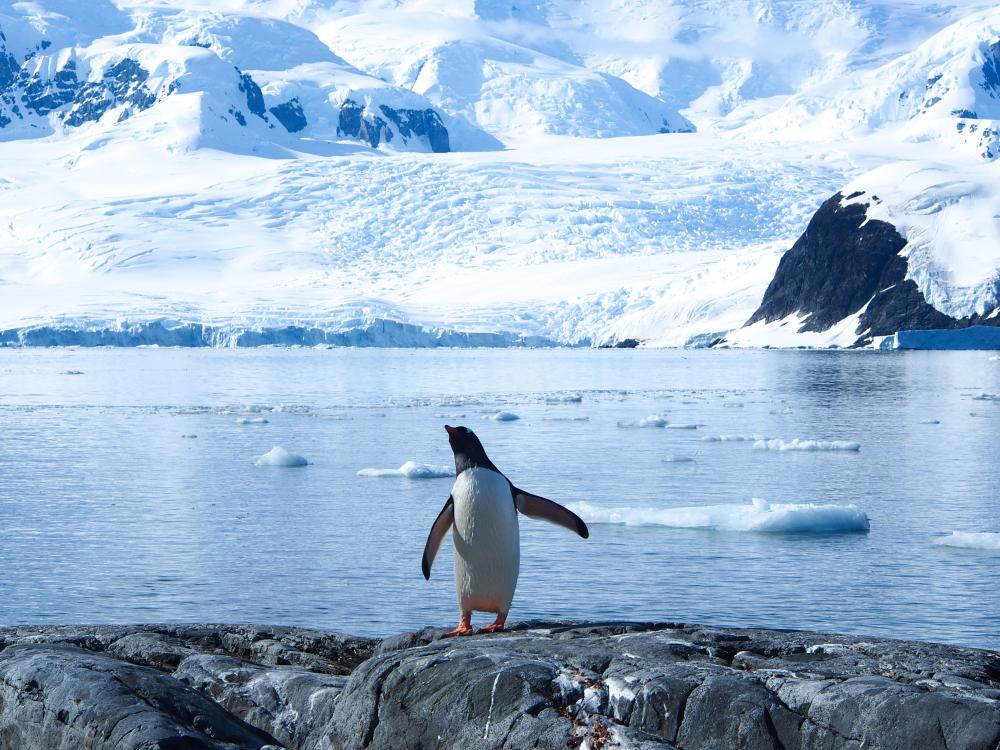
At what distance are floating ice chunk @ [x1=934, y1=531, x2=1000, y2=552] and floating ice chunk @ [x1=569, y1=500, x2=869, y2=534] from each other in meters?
1.18

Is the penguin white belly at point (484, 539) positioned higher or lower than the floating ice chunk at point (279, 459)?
higher

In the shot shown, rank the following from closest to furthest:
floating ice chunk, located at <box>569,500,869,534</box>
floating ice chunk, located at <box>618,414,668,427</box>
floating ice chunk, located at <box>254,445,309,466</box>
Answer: floating ice chunk, located at <box>569,500,869,534</box>
floating ice chunk, located at <box>254,445,309,466</box>
floating ice chunk, located at <box>618,414,668,427</box>

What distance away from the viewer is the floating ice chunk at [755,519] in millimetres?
13680

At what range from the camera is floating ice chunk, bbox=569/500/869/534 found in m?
13.7

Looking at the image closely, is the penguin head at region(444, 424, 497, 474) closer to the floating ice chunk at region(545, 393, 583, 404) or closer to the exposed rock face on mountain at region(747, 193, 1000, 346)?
the floating ice chunk at region(545, 393, 583, 404)

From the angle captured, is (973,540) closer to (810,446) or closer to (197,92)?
(810,446)

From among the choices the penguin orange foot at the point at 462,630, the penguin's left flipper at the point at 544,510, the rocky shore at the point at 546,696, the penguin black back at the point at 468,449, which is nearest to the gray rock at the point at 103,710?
the rocky shore at the point at 546,696

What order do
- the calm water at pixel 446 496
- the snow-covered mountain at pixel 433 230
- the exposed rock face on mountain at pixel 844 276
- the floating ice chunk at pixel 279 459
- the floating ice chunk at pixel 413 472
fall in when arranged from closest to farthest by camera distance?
the calm water at pixel 446 496 < the floating ice chunk at pixel 413 472 < the floating ice chunk at pixel 279 459 < the snow-covered mountain at pixel 433 230 < the exposed rock face on mountain at pixel 844 276

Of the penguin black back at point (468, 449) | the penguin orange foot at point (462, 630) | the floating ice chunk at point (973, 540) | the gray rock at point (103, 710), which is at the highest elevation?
the penguin black back at point (468, 449)

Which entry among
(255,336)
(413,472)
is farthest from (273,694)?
(255,336)

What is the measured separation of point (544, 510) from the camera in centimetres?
687

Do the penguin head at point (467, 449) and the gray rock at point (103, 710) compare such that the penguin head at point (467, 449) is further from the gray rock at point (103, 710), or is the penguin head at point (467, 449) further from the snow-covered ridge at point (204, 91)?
the snow-covered ridge at point (204, 91)

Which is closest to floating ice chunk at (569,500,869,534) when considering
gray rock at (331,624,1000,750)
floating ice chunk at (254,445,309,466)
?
floating ice chunk at (254,445,309,466)

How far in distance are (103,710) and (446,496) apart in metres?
11.3
